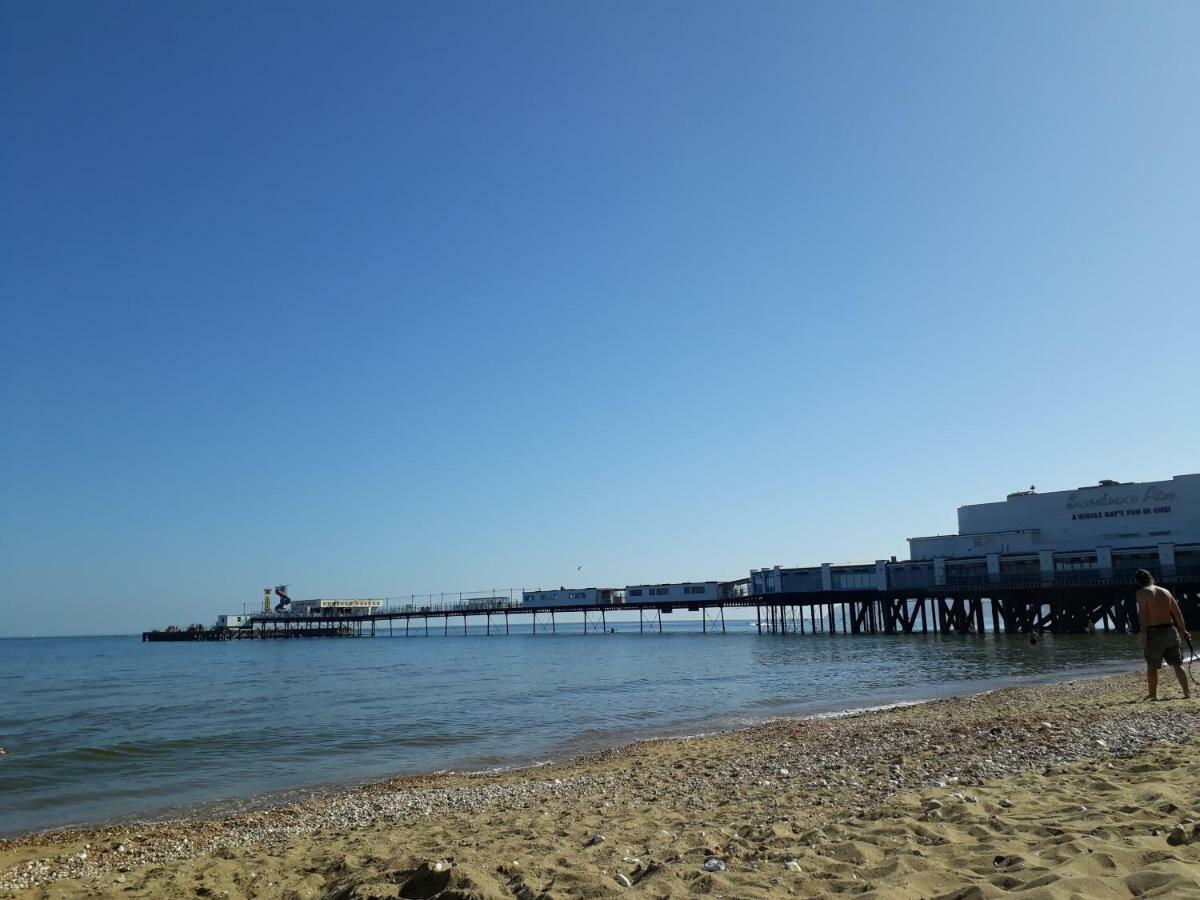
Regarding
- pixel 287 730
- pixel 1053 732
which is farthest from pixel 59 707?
pixel 1053 732

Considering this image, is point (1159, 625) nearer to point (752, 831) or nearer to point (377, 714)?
point (752, 831)

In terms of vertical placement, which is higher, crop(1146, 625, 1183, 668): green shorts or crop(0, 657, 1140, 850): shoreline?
crop(1146, 625, 1183, 668): green shorts

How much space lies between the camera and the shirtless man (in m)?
11.9

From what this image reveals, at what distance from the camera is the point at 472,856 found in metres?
6.35

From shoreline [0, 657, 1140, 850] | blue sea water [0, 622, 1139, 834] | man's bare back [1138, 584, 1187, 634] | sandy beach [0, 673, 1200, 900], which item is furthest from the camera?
blue sea water [0, 622, 1139, 834]

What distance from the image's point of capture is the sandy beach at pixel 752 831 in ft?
15.5

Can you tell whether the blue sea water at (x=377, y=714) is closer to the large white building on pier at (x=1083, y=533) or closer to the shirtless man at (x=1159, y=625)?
the shirtless man at (x=1159, y=625)

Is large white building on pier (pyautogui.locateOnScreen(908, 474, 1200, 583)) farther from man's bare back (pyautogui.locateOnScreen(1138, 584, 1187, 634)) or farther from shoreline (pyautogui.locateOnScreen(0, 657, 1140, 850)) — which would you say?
man's bare back (pyautogui.locateOnScreen(1138, 584, 1187, 634))

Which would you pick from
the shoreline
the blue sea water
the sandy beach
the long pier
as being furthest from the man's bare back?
the long pier

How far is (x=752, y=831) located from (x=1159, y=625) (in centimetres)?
952

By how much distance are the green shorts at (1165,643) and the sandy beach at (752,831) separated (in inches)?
28.3

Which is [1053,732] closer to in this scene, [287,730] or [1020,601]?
[287,730]

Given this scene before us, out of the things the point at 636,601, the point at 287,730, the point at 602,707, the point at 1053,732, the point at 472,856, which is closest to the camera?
the point at 472,856

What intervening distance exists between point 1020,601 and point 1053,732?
4977cm
